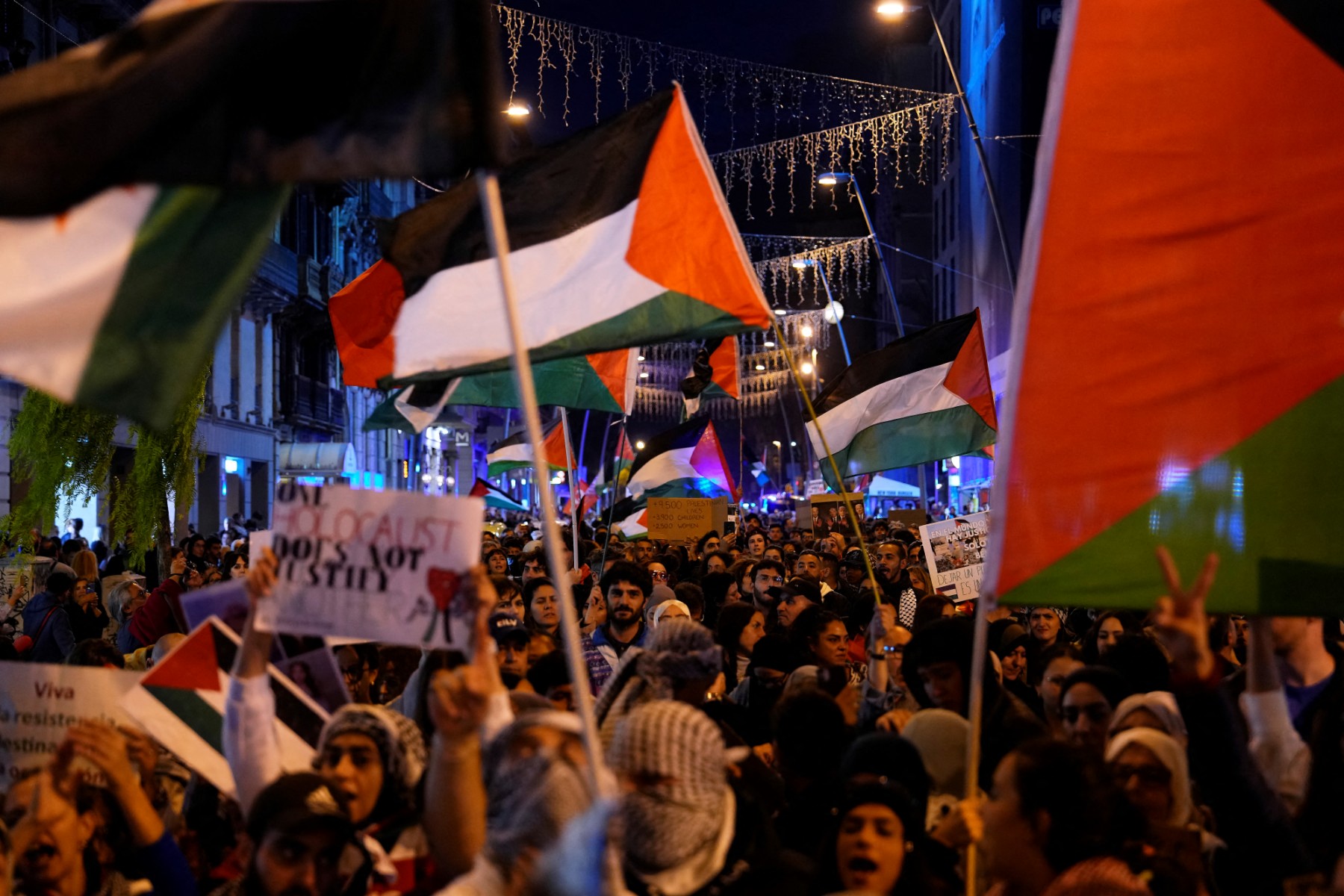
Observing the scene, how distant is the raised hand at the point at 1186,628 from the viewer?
11.3 ft

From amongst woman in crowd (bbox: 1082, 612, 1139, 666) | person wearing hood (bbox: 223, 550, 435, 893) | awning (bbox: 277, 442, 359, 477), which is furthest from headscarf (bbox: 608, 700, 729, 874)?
awning (bbox: 277, 442, 359, 477)

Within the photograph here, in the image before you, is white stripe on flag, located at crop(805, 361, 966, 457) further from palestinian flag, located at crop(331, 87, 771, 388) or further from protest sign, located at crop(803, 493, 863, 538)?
protest sign, located at crop(803, 493, 863, 538)

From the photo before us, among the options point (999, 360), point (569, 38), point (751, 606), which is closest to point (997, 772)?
point (751, 606)

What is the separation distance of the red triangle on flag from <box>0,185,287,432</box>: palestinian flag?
805 millimetres

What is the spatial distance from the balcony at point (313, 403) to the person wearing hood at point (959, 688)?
42.2 metres

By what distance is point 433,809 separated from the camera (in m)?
3.36

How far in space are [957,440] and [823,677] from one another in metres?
4.80

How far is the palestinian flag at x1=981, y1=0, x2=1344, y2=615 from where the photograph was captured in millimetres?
3898

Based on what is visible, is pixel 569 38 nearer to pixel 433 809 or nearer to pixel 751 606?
pixel 751 606

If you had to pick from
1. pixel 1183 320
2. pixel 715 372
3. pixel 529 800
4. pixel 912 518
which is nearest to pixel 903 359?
pixel 715 372

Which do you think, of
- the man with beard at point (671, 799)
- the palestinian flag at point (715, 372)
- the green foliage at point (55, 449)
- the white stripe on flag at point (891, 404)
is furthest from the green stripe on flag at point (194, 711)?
→ the green foliage at point (55, 449)

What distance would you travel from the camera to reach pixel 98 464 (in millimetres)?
16812

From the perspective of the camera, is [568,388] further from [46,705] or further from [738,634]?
[46,705]

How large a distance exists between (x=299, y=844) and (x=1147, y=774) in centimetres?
232
